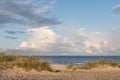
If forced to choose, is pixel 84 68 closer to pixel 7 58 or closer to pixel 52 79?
pixel 7 58

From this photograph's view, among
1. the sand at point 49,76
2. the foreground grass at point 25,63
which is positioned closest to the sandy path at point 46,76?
the sand at point 49,76

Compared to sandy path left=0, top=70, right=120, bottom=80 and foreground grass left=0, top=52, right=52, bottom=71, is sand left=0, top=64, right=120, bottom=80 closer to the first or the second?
sandy path left=0, top=70, right=120, bottom=80

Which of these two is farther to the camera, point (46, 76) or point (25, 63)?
A: point (25, 63)

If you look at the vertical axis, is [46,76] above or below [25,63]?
below

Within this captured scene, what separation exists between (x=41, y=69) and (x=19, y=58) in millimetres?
2226

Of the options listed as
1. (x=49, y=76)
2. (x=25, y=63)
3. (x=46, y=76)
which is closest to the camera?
(x=46, y=76)

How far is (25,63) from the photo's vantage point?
19688 millimetres

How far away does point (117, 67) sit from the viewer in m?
24.8

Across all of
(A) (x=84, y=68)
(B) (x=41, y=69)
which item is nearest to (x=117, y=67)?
(A) (x=84, y=68)

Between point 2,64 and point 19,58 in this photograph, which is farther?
point 19,58

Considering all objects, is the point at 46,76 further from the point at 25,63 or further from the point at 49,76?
the point at 25,63

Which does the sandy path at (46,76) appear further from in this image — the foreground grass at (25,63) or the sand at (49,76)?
the foreground grass at (25,63)

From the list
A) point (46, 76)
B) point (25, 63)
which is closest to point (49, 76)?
point (46, 76)

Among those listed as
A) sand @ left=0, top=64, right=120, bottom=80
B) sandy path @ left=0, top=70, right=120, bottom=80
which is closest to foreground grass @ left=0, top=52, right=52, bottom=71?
sand @ left=0, top=64, right=120, bottom=80
